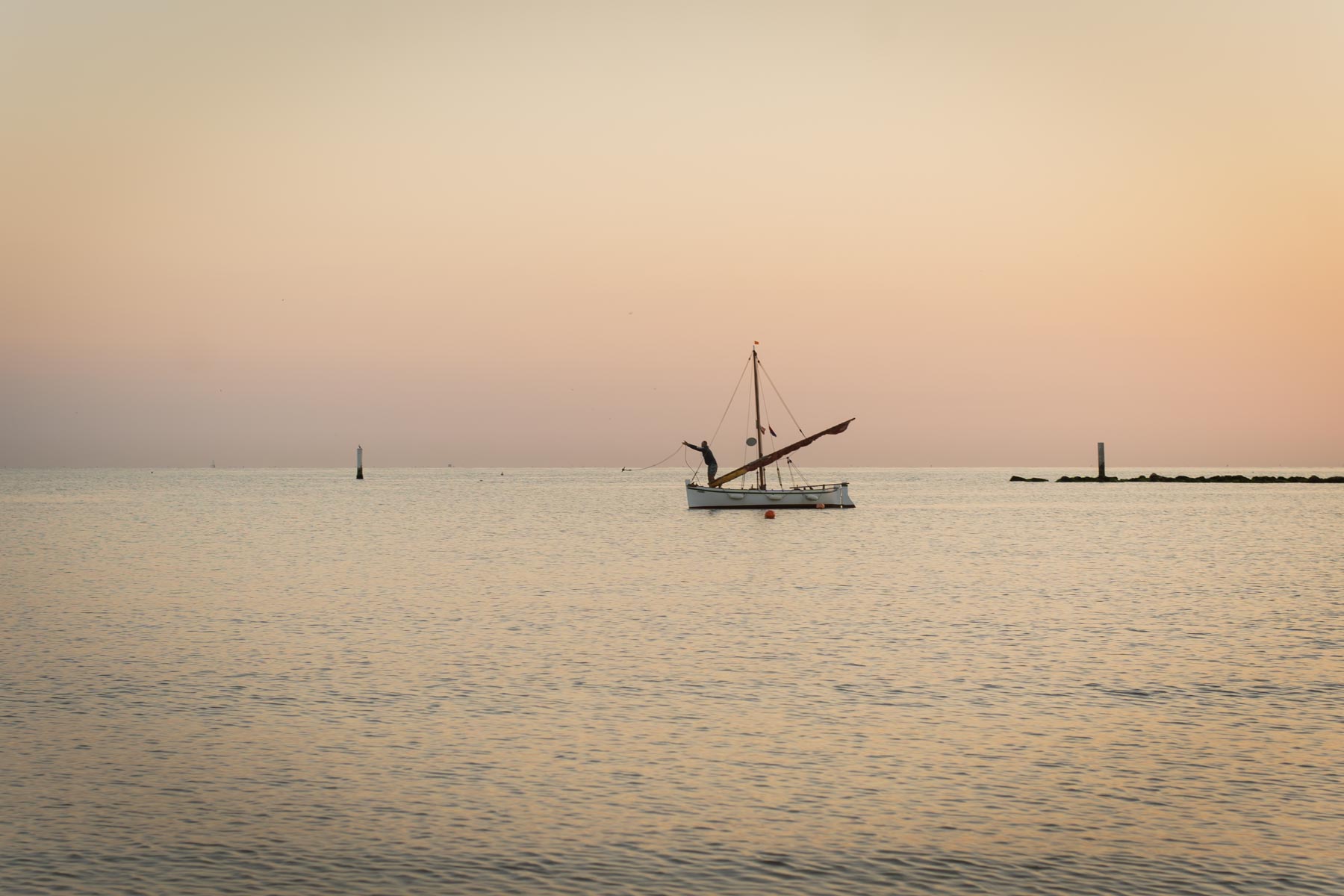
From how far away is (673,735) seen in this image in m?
21.0

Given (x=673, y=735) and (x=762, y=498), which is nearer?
(x=673, y=735)

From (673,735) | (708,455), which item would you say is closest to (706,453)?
(708,455)

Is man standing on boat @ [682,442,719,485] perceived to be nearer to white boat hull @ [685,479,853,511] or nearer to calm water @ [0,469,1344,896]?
white boat hull @ [685,479,853,511]

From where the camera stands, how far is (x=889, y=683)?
25.9 meters

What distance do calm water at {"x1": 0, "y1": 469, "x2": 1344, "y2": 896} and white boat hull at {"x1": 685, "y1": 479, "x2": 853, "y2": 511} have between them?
5843 cm

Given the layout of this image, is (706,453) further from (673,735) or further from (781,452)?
(673,735)

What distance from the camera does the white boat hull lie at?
111m

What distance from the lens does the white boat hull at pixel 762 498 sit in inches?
4382

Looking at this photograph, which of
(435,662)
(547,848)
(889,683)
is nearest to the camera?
(547,848)

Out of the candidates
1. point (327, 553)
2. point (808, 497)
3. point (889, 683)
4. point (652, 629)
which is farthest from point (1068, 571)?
point (808, 497)

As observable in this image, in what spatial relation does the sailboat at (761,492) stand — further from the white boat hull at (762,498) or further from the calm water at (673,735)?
the calm water at (673,735)

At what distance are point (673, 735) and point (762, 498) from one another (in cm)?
9059

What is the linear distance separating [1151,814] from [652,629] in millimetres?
20640

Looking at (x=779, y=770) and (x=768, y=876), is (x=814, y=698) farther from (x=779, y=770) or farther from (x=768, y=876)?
(x=768, y=876)
